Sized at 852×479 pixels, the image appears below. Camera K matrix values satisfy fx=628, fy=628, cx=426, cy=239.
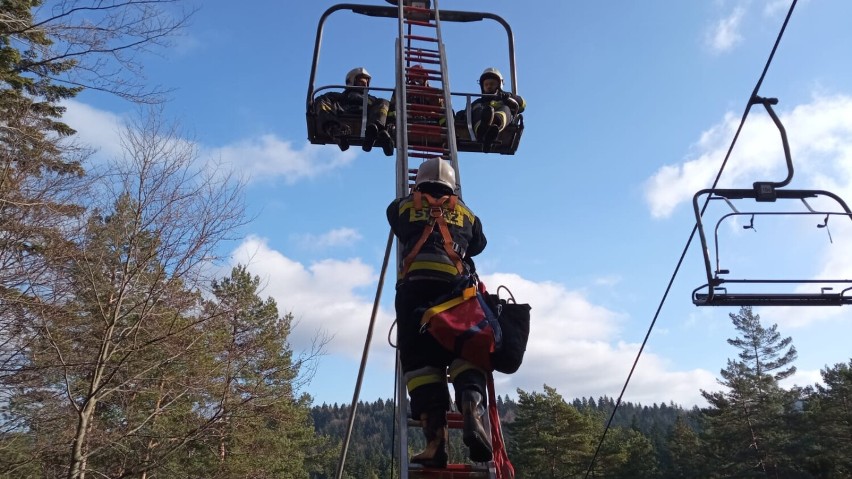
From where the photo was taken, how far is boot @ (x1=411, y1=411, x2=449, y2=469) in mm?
2990

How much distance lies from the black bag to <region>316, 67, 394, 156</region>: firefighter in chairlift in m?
3.42

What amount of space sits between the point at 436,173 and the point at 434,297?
2.58 ft

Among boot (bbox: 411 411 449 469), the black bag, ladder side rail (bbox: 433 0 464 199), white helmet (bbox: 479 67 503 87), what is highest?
white helmet (bbox: 479 67 503 87)

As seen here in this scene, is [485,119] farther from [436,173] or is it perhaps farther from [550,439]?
[550,439]

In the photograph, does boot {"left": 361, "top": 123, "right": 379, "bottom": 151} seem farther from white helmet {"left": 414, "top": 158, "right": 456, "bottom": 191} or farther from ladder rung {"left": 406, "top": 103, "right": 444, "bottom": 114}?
white helmet {"left": 414, "top": 158, "right": 456, "bottom": 191}

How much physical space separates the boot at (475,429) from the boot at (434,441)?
150 millimetres

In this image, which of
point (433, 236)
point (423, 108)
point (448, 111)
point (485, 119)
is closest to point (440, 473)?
point (433, 236)

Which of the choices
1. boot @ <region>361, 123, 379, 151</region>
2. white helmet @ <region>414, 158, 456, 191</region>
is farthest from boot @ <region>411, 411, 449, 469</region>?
boot @ <region>361, 123, 379, 151</region>

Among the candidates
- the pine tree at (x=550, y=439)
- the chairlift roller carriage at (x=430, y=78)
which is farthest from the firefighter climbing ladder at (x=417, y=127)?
the pine tree at (x=550, y=439)

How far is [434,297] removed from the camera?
327cm

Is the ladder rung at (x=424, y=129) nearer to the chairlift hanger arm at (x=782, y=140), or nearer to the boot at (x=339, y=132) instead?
the boot at (x=339, y=132)

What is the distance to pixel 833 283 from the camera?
3734 mm

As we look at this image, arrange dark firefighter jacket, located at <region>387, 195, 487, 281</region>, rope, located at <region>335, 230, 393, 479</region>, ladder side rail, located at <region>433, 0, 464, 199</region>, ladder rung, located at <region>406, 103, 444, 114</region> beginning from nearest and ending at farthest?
1. dark firefighter jacket, located at <region>387, 195, 487, 281</region>
2. ladder side rail, located at <region>433, 0, 464, 199</region>
3. rope, located at <region>335, 230, 393, 479</region>
4. ladder rung, located at <region>406, 103, 444, 114</region>

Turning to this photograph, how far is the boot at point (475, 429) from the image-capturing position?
9.34ft
